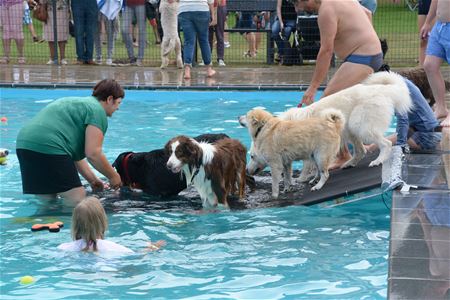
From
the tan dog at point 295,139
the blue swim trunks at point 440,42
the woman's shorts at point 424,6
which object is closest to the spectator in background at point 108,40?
the woman's shorts at point 424,6

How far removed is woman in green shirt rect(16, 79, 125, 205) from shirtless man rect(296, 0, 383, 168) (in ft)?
7.50

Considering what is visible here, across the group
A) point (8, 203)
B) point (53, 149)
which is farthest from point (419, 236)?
point (8, 203)

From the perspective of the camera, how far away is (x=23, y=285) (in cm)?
563

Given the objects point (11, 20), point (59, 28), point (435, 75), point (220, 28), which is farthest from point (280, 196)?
point (11, 20)

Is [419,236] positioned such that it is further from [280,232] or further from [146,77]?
[146,77]

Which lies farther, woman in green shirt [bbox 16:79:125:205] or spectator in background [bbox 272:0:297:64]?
spectator in background [bbox 272:0:297:64]

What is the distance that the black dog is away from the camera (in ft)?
25.0

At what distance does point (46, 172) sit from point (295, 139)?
7.54 feet

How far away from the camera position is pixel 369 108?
7.48 m

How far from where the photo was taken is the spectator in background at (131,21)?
16.2 meters

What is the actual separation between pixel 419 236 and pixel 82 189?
128 inches

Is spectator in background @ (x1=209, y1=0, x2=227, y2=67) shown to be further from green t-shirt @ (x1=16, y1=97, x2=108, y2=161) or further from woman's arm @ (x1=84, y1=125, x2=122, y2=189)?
woman's arm @ (x1=84, y1=125, x2=122, y2=189)

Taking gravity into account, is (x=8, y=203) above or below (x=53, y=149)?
below

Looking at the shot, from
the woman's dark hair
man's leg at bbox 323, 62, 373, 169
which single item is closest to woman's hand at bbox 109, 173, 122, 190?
the woman's dark hair
